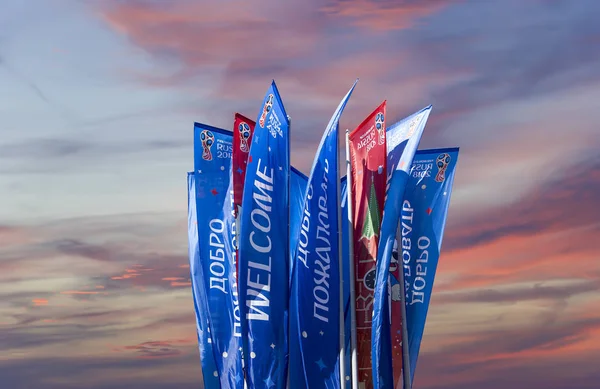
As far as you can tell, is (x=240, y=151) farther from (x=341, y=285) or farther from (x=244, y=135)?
(x=341, y=285)

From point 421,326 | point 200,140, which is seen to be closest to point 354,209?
point 421,326

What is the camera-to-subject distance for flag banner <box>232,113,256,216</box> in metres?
47.1

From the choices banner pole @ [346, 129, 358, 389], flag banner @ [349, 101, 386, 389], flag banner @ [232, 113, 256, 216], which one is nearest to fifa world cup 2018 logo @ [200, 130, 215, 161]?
flag banner @ [232, 113, 256, 216]

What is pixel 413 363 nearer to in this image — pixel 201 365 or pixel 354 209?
pixel 354 209

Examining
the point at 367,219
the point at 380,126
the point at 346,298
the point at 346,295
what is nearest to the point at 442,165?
the point at 380,126

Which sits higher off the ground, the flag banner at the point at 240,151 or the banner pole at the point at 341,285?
the flag banner at the point at 240,151

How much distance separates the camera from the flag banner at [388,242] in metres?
42.0

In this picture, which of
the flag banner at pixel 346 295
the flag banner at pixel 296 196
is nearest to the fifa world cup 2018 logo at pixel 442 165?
the flag banner at pixel 346 295

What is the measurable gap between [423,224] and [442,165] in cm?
279

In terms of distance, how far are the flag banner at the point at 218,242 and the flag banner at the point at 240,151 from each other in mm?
1981

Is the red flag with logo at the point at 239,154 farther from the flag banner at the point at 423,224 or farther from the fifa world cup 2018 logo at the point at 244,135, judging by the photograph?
the flag banner at the point at 423,224

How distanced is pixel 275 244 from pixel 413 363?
304 inches

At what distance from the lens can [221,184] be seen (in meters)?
50.3

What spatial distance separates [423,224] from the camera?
4691cm
